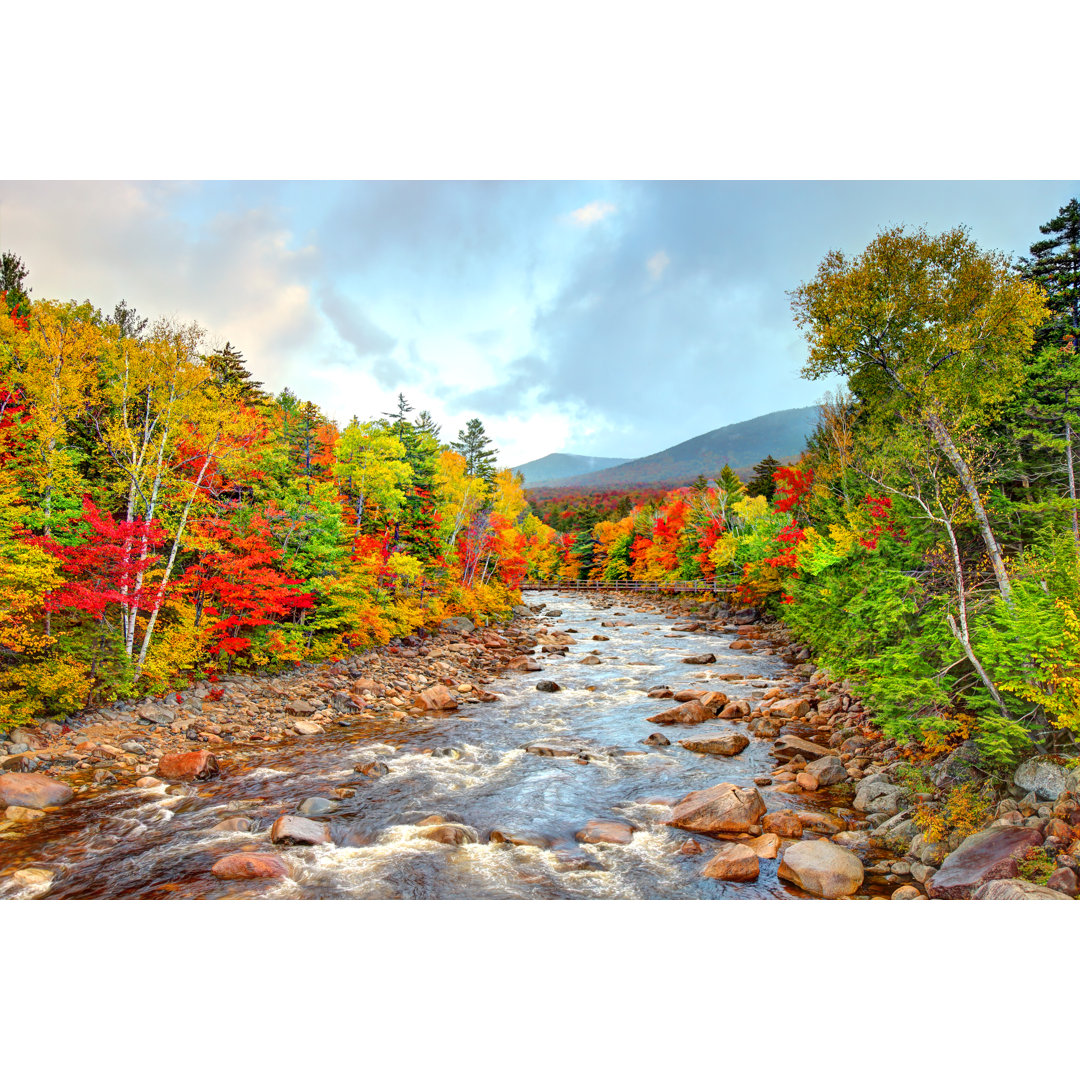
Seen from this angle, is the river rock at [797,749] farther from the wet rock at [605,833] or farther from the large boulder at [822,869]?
the wet rock at [605,833]

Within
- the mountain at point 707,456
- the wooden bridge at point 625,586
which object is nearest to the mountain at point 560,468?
the mountain at point 707,456

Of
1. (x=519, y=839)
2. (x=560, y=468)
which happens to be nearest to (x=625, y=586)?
(x=519, y=839)

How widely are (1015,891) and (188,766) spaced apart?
10744 mm

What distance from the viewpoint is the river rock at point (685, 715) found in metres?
12.5

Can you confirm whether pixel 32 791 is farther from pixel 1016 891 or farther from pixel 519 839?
pixel 1016 891

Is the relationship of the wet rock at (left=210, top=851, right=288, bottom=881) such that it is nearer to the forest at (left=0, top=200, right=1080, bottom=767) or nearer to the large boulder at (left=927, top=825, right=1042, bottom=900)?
the forest at (left=0, top=200, right=1080, bottom=767)

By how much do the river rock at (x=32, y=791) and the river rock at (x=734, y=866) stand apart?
868 centimetres

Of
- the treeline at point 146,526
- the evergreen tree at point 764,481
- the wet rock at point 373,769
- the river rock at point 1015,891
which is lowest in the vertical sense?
the wet rock at point 373,769

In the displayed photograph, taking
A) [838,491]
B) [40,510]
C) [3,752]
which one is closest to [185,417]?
[40,510]

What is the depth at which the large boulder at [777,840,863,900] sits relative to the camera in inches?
233

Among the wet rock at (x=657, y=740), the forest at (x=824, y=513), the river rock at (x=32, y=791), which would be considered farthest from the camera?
the wet rock at (x=657, y=740)

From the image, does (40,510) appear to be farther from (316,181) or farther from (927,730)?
(927,730)

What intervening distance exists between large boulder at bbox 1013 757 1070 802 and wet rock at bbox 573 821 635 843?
4564mm
